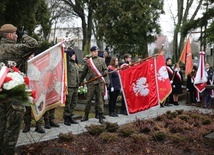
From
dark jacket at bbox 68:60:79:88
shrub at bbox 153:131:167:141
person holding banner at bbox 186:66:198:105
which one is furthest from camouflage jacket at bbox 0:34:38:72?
person holding banner at bbox 186:66:198:105

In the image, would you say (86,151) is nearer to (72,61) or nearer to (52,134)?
(52,134)

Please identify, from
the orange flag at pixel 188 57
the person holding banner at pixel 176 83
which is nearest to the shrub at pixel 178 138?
the person holding banner at pixel 176 83

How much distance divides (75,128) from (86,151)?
1.96 meters

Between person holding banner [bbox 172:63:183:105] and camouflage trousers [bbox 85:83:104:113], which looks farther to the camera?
person holding banner [bbox 172:63:183:105]

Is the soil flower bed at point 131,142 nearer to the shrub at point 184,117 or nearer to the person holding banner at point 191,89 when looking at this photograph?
the shrub at point 184,117

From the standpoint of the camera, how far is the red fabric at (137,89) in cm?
898

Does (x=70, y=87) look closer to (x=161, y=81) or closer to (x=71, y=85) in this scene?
(x=71, y=85)

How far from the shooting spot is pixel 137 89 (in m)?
8.99

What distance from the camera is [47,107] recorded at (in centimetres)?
677

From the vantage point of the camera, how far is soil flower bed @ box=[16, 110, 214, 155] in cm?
591

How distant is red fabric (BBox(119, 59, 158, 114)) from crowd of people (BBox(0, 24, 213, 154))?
286mm

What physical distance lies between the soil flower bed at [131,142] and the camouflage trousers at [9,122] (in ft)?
2.66

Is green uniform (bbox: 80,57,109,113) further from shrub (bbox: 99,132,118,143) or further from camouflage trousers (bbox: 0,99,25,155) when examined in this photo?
camouflage trousers (bbox: 0,99,25,155)

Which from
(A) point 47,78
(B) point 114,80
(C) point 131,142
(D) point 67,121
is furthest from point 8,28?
(B) point 114,80
